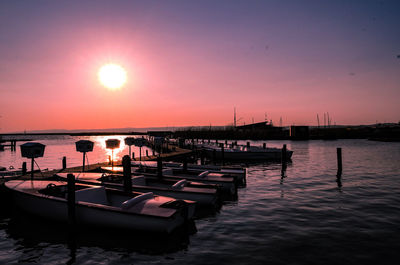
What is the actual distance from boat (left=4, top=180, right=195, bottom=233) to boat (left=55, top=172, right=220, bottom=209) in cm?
194

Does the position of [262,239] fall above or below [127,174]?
below

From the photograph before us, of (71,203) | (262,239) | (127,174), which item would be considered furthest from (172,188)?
(262,239)

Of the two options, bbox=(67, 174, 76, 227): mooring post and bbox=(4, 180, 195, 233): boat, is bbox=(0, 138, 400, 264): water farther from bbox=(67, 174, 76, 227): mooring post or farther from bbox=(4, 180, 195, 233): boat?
bbox=(67, 174, 76, 227): mooring post

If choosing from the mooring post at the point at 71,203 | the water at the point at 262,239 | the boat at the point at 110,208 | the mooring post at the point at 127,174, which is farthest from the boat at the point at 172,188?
the mooring post at the point at 71,203

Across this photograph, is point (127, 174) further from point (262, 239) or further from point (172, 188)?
point (262, 239)

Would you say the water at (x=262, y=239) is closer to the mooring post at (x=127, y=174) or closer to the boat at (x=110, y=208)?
the boat at (x=110, y=208)

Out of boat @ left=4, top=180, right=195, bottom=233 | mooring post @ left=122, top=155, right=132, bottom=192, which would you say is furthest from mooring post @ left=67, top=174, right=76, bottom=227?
mooring post @ left=122, top=155, right=132, bottom=192

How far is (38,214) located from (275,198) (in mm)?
11722

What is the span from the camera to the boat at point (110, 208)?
29.9ft

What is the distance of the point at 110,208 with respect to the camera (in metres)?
9.58

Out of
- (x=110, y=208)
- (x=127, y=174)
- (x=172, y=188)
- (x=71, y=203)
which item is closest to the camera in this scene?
(x=110, y=208)

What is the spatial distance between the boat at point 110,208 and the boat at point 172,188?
1945mm

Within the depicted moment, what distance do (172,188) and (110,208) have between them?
4.23 m

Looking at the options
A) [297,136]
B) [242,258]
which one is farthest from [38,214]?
[297,136]
